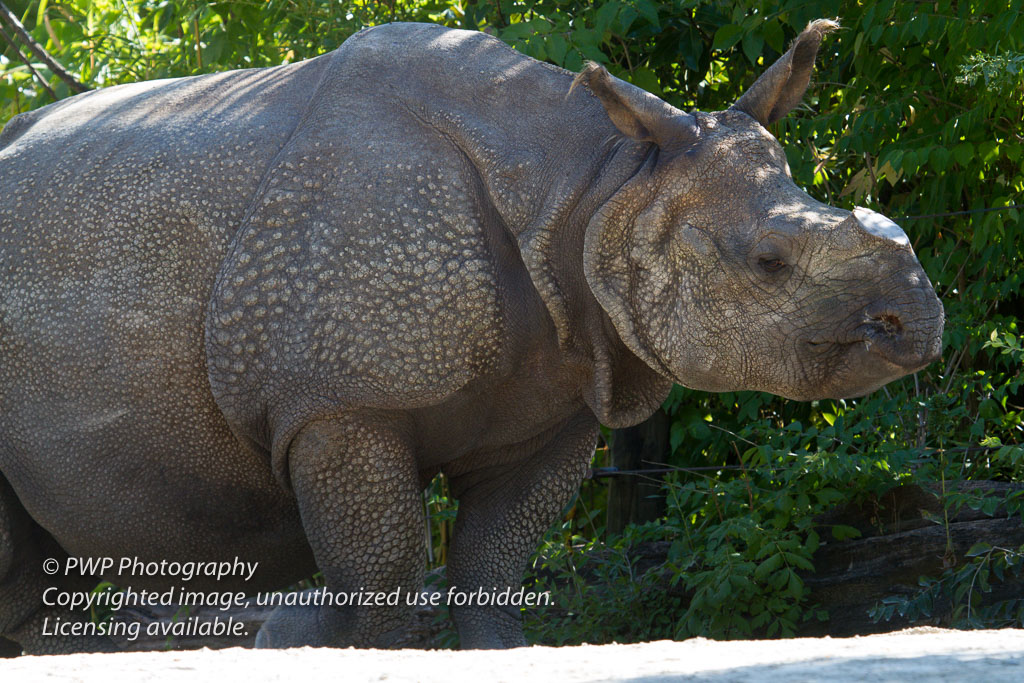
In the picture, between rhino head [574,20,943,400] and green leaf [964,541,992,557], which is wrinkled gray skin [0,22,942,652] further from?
green leaf [964,541,992,557]

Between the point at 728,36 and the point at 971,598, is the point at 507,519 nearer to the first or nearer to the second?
the point at 971,598

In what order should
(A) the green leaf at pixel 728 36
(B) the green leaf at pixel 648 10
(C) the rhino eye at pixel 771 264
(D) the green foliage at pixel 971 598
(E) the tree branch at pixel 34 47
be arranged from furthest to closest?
(E) the tree branch at pixel 34 47, (A) the green leaf at pixel 728 36, (B) the green leaf at pixel 648 10, (D) the green foliage at pixel 971 598, (C) the rhino eye at pixel 771 264

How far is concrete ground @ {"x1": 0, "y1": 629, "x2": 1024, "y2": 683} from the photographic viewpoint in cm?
203

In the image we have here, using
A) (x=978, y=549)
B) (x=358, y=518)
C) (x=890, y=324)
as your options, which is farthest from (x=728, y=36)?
(x=358, y=518)

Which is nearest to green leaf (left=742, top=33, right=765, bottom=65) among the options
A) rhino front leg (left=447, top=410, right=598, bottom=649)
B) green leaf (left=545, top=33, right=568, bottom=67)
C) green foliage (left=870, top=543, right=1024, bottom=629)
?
green leaf (left=545, top=33, right=568, bottom=67)

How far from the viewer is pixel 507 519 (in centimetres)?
383

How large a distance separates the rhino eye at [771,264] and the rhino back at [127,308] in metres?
1.39

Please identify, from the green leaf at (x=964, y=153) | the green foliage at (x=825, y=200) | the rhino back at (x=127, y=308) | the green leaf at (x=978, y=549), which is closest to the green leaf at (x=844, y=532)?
the green foliage at (x=825, y=200)

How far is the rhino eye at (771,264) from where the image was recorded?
10.5ft

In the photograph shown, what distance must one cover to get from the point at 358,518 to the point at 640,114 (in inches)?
51.1

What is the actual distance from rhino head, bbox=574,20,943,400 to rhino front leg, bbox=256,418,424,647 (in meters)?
0.72

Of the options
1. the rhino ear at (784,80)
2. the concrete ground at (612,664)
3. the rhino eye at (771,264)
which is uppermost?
the rhino ear at (784,80)

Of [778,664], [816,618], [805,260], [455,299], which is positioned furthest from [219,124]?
[816,618]

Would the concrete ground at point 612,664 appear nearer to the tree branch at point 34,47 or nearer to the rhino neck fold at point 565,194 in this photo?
the rhino neck fold at point 565,194
